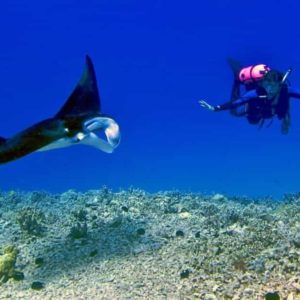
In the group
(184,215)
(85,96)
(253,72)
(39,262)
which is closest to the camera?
(85,96)

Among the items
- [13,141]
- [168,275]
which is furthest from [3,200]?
[13,141]

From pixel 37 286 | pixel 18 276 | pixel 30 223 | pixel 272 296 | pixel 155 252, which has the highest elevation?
pixel 30 223

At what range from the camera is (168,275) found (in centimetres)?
687

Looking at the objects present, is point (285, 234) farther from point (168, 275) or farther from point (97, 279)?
point (97, 279)

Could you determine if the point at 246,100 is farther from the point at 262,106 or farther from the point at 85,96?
the point at 85,96

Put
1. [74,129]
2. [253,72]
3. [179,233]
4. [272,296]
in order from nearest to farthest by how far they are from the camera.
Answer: [74,129], [272,296], [179,233], [253,72]

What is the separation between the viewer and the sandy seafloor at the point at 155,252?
6.28m

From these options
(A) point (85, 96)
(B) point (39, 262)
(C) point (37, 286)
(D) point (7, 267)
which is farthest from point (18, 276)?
(A) point (85, 96)

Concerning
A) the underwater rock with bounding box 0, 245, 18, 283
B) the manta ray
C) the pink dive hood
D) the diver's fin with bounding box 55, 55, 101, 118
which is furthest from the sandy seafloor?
the pink dive hood

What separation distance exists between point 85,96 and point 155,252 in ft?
11.8

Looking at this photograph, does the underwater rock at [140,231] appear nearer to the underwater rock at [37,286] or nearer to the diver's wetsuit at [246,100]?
the underwater rock at [37,286]

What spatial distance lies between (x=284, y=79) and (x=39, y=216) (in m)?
8.00

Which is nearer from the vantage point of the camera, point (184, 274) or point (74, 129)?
point (74, 129)

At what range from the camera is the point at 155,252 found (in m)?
7.83
